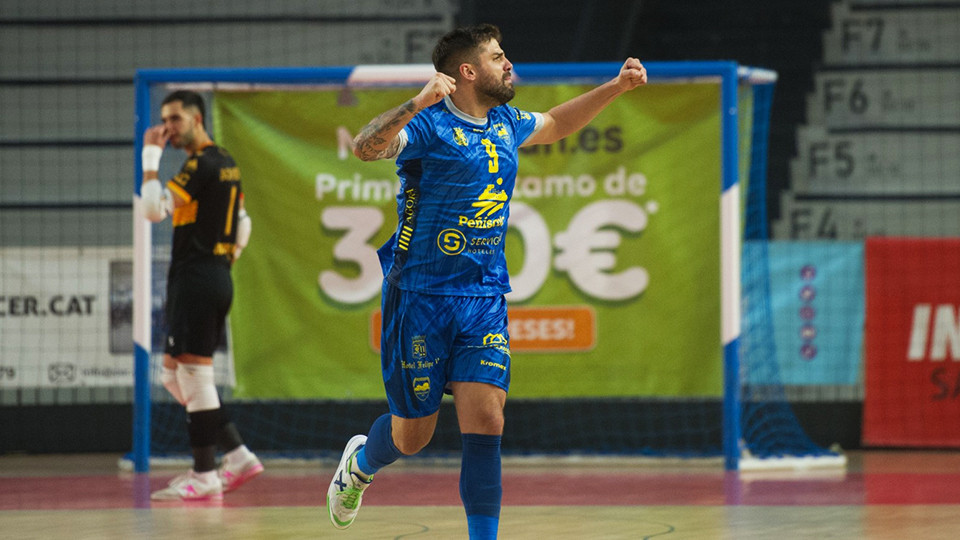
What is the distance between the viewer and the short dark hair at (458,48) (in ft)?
14.6

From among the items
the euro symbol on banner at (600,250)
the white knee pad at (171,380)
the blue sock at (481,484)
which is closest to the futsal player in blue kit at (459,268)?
the blue sock at (481,484)

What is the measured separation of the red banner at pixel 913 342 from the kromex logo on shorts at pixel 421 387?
5.21 metres

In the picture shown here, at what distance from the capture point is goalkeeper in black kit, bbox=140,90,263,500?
6879mm

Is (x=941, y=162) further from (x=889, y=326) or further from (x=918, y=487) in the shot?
(x=918, y=487)

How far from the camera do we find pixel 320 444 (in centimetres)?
894

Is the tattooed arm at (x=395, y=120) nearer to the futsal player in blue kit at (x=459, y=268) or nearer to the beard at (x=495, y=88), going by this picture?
the futsal player in blue kit at (x=459, y=268)

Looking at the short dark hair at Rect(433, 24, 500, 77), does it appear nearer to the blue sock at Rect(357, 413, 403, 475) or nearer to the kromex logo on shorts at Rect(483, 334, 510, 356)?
the kromex logo on shorts at Rect(483, 334, 510, 356)

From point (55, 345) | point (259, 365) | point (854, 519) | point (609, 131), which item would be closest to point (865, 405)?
point (609, 131)

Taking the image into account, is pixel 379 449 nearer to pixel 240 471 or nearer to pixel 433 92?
pixel 433 92

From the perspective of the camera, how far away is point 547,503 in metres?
6.47

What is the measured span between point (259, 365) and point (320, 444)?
741 mm

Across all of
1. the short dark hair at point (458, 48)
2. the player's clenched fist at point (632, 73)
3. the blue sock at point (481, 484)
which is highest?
the short dark hair at point (458, 48)

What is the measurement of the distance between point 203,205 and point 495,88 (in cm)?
291

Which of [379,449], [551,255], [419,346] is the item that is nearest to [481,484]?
[419,346]
